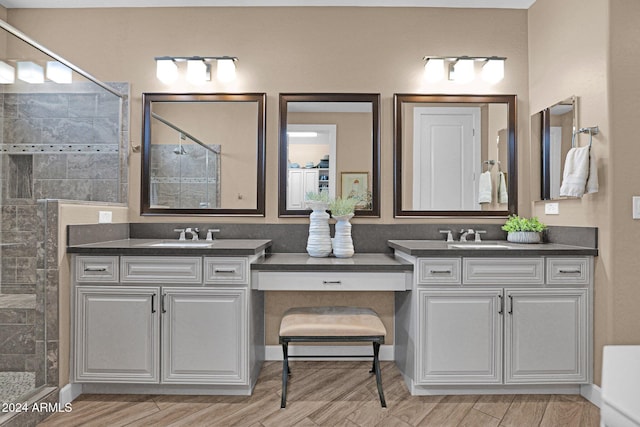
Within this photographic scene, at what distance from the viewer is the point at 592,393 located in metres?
2.29

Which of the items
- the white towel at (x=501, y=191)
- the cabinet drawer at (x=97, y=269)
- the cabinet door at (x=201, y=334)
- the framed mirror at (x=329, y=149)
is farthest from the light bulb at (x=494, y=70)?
the cabinet drawer at (x=97, y=269)

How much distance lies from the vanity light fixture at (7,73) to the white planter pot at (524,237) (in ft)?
11.2

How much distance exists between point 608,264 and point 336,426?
1.72m

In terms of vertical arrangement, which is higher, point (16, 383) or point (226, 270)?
point (226, 270)

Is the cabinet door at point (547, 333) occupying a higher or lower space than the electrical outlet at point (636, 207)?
lower

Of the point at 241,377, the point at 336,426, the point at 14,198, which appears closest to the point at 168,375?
the point at 241,377

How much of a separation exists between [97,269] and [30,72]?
1359 mm

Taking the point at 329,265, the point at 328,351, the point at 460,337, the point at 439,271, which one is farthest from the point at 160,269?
the point at 460,337

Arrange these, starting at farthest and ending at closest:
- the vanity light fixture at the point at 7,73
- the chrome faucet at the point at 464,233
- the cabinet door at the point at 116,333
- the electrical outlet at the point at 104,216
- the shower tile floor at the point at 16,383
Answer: the chrome faucet at the point at 464,233, the electrical outlet at the point at 104,216, the vanity light fixture at the point at 7,73, the cabinet door at the point at 116,333, the shower tile floor at the point at 16,383

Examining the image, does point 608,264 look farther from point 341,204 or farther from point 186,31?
point 186,31

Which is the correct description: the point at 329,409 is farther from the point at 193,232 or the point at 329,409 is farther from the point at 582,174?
the point at 582,174

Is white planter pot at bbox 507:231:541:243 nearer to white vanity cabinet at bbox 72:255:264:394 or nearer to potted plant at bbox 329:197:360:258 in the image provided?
potted plant at bbox 329:197:360:258

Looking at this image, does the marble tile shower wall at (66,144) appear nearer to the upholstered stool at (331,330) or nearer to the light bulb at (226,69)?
the light bulb at (226,69)

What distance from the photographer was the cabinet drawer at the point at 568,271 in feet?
7.55
